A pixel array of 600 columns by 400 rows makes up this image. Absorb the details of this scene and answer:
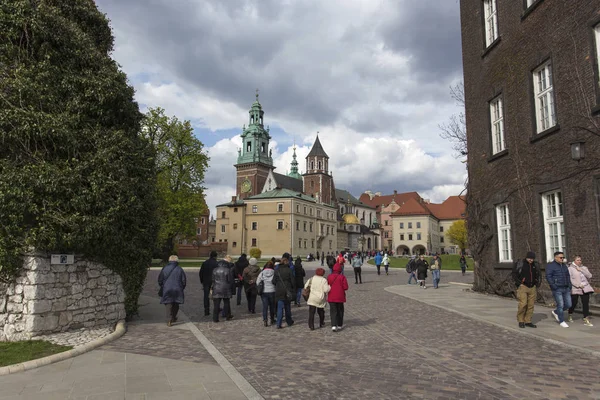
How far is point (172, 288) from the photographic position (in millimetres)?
11047

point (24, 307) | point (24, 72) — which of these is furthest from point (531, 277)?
point (24, 72)

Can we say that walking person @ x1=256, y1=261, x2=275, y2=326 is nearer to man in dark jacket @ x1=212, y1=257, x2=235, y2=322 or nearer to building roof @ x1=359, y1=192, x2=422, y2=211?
man in dark jacket @ x1=212, y1=257, x2=235, y2=322

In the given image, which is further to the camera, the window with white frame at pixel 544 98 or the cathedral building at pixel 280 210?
the cathedral building at pixel 280 210

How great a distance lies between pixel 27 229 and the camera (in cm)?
912

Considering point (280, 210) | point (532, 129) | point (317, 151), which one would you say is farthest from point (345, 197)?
point (532, 129)

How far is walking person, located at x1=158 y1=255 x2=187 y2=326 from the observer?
36.2 ft

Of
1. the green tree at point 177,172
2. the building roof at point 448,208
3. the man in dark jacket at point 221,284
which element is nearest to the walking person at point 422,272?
the man in dark jacket at point 221,284

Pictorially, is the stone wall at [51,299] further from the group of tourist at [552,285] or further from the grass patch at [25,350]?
the group of tourist at [552,285]

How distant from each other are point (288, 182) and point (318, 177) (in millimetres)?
7829

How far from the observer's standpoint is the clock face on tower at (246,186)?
328 feet

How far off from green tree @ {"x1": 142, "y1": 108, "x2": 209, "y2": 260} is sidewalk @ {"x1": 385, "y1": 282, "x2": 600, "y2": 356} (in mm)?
26359

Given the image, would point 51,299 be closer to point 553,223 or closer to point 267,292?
point 267,292

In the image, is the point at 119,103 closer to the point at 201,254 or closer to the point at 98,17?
the point at 98,17

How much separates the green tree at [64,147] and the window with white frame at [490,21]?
14221 mm
